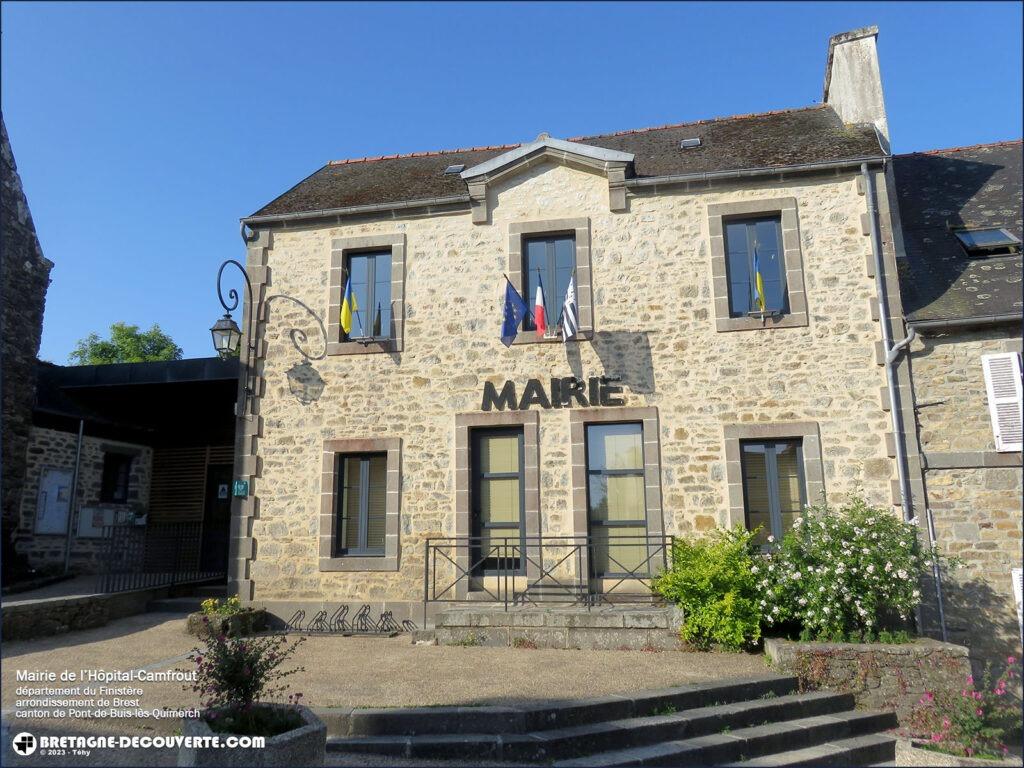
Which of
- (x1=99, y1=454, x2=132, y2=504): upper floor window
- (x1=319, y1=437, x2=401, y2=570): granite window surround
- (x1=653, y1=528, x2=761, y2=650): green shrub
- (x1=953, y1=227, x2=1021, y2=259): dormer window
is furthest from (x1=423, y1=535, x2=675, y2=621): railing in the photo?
(x1=99, y1=454, x2=132, y2=504): upper floor window

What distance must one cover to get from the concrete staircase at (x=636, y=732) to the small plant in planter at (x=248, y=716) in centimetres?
69

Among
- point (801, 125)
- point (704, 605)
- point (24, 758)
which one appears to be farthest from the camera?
point (801, 125)

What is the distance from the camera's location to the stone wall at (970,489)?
7.63 m

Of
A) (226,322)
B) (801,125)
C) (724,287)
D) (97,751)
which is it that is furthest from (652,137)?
(97,751)

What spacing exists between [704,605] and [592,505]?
198 centimetres

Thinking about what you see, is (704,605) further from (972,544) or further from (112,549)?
(112,549)

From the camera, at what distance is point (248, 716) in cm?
433

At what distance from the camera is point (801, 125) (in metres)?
10.8

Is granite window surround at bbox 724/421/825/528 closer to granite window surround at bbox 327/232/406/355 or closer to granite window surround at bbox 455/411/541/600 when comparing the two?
granite window surround at bbox 455/411/541/600

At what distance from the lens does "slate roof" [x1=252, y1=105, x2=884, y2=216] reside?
31.6ft

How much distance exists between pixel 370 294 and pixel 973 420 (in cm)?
761

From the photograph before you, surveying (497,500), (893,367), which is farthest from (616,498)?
(893,367)

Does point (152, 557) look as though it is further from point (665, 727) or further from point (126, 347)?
point (126, 347)

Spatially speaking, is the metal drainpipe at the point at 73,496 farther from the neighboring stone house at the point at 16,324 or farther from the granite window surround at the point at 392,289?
the granite window surround at the point at 392,289
